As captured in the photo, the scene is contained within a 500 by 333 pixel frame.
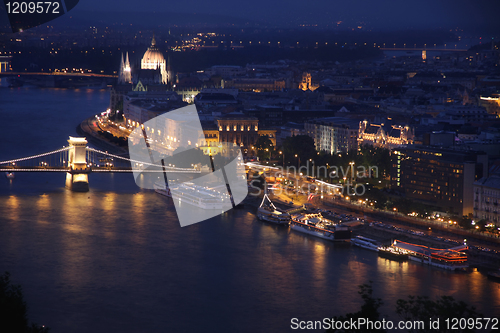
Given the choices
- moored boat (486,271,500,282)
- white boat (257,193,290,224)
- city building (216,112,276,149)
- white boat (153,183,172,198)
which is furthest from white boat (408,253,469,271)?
city building (216,112,276,149)

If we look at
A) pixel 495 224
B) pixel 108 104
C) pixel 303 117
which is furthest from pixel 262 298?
pixel 108 104

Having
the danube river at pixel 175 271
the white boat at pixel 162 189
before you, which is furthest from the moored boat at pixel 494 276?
the white boat at pixel 162 189

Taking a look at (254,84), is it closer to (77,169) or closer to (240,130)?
(240,130)

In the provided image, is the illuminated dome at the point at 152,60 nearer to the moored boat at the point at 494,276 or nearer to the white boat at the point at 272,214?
the white boat at the point at 272,214

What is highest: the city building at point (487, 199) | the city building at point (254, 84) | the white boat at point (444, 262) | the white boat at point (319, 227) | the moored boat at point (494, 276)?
the city building at point (254, 84)

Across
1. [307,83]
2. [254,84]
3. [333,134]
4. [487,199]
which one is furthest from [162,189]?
[307,83]
